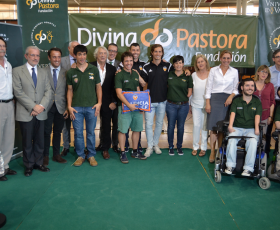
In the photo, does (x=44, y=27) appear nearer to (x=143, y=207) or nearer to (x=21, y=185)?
(x=21, y=185)

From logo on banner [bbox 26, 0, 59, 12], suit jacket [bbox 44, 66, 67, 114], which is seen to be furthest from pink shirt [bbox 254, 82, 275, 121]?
logo on banner [bbox 26, 0, 59, 12]

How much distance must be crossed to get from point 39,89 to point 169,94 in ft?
6.72

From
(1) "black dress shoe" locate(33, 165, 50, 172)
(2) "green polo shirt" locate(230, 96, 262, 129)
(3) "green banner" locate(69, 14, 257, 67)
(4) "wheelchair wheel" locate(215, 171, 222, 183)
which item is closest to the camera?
(4) "wheelchair wheel" locate(215, 171, 222, 183)

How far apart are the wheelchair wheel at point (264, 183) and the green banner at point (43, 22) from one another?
3.98m

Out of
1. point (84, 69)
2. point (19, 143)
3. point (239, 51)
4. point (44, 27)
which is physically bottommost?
point (19, 143)

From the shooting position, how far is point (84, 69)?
3.54m

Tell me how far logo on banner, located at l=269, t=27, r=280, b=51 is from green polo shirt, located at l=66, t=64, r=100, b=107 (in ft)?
11.7

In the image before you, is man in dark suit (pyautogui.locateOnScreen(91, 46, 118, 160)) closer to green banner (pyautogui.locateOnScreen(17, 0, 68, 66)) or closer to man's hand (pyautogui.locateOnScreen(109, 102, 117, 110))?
man's hand (pyautogui.locateOnScreen(109, 102, 117, 110))

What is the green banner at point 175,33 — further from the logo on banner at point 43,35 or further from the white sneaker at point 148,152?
the white sneaker at point 148,152

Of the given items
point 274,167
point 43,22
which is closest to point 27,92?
point 43,22

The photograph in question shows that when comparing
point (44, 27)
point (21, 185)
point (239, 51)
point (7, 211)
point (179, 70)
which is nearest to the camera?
point (7, 211)

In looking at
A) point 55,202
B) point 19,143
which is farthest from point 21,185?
point 19,143

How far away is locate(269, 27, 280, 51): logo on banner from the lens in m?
4.71

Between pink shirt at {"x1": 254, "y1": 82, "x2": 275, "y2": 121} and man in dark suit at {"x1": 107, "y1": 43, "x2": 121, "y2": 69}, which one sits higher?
man in dark suit at {"x1": 107, "y1": 43, "x2": 121, "y2": 69}
